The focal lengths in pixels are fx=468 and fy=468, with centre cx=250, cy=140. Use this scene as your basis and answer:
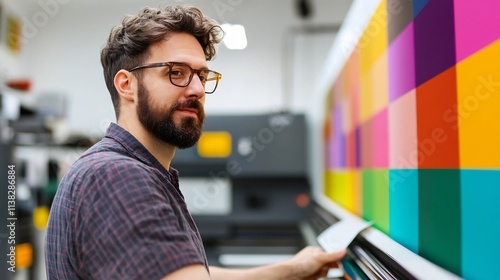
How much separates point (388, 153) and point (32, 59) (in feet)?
12.8

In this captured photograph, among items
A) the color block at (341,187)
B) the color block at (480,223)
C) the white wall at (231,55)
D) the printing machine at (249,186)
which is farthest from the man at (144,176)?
the white wall at (231,55)

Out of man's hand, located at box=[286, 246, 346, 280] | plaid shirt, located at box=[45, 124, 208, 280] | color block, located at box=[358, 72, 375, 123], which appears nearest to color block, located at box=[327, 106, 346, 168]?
color block, located at box=[358, 72, 375, 123]

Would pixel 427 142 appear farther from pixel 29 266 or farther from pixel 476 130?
pixel 29 266

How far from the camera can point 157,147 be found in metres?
0.88

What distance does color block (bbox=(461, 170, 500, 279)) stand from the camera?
0.55m

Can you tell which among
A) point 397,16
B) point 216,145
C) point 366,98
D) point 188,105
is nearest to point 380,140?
point 366,98

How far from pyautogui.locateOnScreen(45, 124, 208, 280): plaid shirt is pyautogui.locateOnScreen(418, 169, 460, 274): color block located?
37 centimetres

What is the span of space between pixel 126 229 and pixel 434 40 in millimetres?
559

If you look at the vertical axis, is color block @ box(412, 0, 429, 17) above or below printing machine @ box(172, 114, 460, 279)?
above

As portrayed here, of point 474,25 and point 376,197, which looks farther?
point 376,197

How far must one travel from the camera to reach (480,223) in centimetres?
Answer: 59

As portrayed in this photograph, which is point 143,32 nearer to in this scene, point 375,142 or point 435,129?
point 435,129

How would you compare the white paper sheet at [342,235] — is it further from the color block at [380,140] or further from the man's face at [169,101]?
the man's face at [169,101]

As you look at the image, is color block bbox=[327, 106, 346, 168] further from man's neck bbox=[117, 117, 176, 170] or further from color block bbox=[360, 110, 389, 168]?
man's neck bbox=[117, 117, 176, 170]
